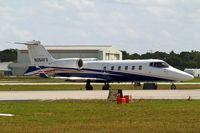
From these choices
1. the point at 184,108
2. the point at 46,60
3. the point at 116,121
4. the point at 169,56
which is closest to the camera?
the point at 116,121

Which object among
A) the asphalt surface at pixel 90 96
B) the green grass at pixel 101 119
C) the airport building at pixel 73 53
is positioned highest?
the airport building at pixel 73 53

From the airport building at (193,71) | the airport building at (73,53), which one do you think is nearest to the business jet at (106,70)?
the airport building at (73,53)

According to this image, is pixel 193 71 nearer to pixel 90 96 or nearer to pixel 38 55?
pixel 38 55

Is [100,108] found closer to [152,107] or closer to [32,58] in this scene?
[152,107]

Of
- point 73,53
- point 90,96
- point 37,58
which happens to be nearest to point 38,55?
point 37,58

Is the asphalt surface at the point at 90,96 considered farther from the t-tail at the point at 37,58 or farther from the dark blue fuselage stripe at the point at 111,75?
the t-tail at the point at 37,58

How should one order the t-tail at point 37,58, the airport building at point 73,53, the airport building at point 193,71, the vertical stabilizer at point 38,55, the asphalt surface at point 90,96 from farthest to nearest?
the airport building at point 193,71, the airport building at point 73,53, the vertical stabilizer at point 38,55, the t-tail at point 37,58, the asphalt surface at point 90,96

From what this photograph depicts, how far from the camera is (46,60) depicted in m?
64.1

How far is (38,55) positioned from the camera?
64.9m

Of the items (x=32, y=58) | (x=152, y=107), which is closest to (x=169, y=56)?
(x=32, y=58)

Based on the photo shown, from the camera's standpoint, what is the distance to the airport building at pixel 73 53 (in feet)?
507

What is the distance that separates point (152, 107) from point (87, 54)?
410ft

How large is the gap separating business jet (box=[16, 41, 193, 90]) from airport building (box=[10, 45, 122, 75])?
8704cm

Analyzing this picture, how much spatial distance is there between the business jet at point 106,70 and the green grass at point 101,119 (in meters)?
28.0
